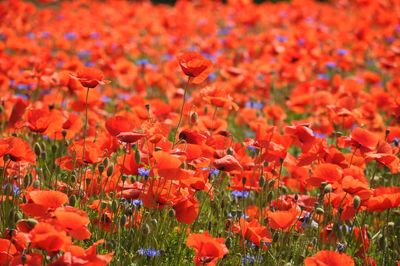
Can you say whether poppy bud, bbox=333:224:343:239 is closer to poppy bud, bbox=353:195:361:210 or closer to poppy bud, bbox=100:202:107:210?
poppy bud, bbox=353:195:361:210

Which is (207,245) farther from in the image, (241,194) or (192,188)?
(241,194)

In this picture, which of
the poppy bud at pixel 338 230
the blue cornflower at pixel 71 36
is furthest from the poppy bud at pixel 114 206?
the blue cornflower at pixel 71 36

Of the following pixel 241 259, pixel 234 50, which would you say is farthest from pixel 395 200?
pixel 234 50

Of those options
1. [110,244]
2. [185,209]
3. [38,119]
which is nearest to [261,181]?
[185,209]

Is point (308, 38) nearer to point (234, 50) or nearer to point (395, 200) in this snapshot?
point (234, 50)

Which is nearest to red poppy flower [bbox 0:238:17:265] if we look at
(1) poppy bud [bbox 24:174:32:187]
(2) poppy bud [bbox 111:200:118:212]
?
(2) poppy bud [bbox 111:200:118:212]

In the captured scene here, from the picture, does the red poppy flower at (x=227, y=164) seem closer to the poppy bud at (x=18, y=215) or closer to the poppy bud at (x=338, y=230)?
the poppy bud at (x=338, y=230)

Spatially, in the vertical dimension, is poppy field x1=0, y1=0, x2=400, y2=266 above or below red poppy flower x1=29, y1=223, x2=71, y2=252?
below

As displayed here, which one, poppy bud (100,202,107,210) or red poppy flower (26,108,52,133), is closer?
poppy bud (100,202,107,210)

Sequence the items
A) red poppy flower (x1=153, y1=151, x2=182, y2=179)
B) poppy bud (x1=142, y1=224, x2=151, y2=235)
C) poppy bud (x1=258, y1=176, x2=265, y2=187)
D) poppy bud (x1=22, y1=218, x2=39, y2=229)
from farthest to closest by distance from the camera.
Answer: poppy bud (x1=258, y1=176, x2=265, y2=187)
poppy bud (x1=142, y1=224, x2=151, y2=235)
red poppy flower (x1=153, y1=151, x2=182, y2=179)
poppy bud (x1=22, y1=218, x2=39, y2=229)

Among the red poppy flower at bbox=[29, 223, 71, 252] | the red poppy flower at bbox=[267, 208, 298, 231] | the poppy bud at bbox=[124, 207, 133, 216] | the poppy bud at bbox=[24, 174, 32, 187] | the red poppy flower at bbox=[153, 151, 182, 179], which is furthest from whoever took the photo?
the poppy bud at bbox=[24, 174, 32, 187]

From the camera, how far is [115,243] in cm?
268

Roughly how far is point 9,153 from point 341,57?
168 inches

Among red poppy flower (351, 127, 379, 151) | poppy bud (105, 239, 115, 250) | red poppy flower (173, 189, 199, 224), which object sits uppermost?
red poppy flower (351, 127, 379, 151)
